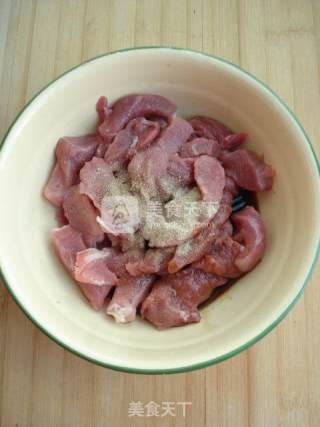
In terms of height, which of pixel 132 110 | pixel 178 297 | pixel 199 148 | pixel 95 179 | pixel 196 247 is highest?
pixel 132 110

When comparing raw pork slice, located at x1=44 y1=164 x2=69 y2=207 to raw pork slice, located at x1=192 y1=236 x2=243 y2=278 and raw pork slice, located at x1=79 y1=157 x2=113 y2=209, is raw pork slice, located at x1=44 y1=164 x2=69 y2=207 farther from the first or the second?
raw pork slice, located at x1=192 y1=236 x2=243 y2=278

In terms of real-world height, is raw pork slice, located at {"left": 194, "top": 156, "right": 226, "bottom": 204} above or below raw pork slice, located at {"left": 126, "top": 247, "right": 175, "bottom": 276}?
above

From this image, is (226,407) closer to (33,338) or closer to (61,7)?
(33,338)

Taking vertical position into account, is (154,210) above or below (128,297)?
A: above

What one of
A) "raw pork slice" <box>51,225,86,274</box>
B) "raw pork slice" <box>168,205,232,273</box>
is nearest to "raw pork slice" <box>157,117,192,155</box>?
"raw pork slice" <box>168,205,232,273</box>

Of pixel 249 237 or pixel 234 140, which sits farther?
pixel 234 140

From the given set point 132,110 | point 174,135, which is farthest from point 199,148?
point 132,110

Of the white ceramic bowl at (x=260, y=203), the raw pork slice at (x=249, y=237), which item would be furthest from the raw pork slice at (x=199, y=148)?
the raw pork slice at (x=249, y=237)

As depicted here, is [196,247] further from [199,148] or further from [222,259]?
[199,148]
